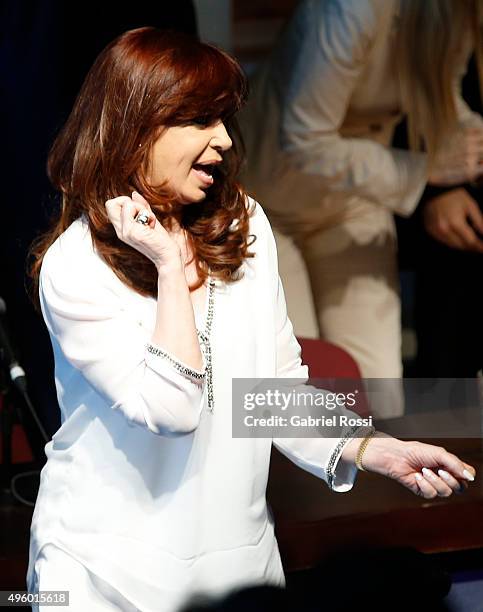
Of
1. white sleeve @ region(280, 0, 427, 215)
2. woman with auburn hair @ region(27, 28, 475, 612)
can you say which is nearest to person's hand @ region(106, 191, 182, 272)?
woman with auburn hair @ region(27, 28, 475, 612)

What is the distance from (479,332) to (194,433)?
231cm

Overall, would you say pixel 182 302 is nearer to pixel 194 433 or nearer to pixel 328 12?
pixel 194 433

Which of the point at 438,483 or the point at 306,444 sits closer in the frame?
the point at 438,483

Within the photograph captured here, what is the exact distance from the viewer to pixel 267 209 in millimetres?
3701

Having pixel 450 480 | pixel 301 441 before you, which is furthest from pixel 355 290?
pixel 450 480

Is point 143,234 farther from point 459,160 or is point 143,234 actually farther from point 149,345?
point 459,160

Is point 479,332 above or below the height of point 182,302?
below

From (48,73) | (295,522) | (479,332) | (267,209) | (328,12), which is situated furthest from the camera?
(479,332)

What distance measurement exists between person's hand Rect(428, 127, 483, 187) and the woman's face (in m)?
1.99

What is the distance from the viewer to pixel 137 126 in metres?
1.79

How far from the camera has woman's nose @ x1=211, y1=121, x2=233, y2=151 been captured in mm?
1826

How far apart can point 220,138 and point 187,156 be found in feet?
0.20

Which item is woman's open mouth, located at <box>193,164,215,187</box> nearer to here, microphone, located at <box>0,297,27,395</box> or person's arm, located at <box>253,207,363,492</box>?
person's arm, located at <box>253,207,363,492</box>

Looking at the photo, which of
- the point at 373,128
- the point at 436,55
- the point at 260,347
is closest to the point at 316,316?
the point at 373,128
